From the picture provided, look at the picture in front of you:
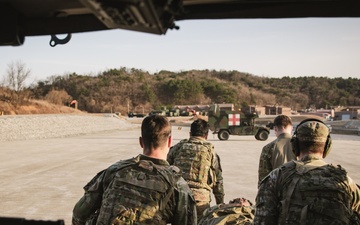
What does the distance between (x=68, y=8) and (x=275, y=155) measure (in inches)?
116

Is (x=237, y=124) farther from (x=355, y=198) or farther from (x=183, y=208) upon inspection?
(x=183, y=208)

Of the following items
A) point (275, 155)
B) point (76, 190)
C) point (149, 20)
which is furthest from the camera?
point (76, 190)

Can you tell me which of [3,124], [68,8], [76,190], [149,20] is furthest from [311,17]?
[3,124]

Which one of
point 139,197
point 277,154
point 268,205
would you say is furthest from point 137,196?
point 277,154

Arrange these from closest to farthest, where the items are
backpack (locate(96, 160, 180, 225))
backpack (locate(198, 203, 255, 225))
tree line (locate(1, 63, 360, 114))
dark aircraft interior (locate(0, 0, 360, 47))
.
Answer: dark aircraft interior (locate(0, 0, 360, 47))
backpack (locate(96, 160, 180, 225))
backpack (locate(198, 203, 255, 225))
tree line (locate(1, 63, 360, 114))

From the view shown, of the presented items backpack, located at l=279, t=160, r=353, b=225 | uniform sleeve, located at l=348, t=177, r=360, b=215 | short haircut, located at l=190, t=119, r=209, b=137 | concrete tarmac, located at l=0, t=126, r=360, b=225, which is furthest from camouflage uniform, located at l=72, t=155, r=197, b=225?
concrete tarmac, located at l=0, t=126, r=360, b=225

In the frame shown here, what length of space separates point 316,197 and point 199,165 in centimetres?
181

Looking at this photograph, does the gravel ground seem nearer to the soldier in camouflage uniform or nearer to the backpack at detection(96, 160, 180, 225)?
the soldier in camouflage uniform

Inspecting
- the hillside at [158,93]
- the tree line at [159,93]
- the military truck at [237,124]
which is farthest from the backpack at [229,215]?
the tree line at [159,93]

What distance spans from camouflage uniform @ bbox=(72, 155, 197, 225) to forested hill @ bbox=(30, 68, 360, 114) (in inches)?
2273

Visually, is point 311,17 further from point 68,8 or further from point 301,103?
point 301,103

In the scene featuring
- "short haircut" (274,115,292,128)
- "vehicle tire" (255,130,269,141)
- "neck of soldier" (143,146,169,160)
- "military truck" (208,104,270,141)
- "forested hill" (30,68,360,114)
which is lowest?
"vehicle tire" (255,130,269,141)

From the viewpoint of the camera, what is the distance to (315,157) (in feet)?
8.08

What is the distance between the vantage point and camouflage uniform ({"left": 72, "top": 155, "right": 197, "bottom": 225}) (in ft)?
7.35
